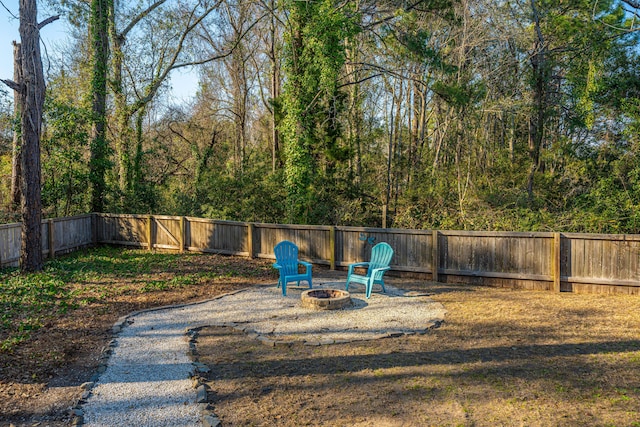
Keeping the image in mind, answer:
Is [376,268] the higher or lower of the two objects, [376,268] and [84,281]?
the higher

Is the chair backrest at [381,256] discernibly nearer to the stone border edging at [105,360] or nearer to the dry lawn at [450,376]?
the dry lawn at [450,376]

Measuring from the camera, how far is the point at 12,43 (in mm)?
11594

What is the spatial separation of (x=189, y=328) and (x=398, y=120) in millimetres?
12697

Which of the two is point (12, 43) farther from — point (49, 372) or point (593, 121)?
point (593, 121)

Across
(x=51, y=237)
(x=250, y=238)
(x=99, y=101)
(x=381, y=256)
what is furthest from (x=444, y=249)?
(x=99, y=101)

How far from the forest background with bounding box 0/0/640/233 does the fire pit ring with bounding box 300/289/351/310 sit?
14.8 feet

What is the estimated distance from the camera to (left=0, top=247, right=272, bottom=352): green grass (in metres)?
→ 6.52

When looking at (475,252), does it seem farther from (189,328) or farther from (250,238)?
(189,328)

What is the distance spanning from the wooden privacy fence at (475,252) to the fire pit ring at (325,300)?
8.53 ft

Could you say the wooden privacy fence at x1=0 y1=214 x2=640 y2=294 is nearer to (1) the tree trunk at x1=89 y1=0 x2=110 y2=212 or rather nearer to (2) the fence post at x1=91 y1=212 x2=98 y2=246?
(2) the fence post at x1=91 y1=212 x2=98 y2=246

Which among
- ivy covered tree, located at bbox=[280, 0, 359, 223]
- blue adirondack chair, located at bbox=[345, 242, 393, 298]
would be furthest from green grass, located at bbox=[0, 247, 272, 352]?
ivy covered tree, located at bbox=[280, 0, 359, 223]

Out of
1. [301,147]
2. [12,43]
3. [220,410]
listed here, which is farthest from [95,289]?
[12,43]

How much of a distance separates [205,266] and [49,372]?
5.82m

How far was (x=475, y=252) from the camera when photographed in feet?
29.1
